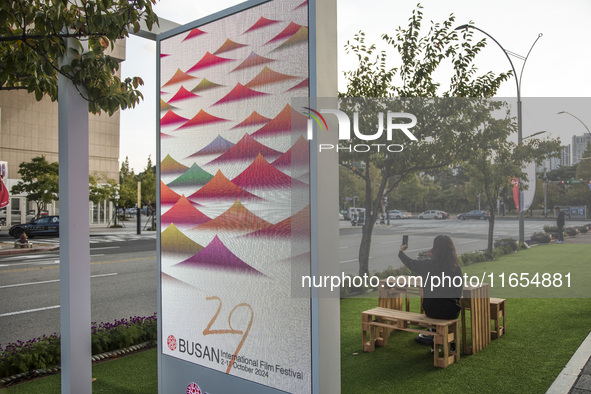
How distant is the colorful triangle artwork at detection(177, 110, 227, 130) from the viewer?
12.3 ft

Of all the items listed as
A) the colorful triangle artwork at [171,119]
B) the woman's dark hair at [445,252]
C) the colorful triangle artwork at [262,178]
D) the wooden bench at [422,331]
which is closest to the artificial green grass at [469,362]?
the wooden bench at [422,331]

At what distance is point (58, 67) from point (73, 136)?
0.57m

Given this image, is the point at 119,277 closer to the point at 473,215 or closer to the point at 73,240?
the point at 473,215

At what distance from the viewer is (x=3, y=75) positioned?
380 centimetres

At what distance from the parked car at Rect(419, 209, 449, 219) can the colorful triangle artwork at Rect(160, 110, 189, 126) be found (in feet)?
15.2

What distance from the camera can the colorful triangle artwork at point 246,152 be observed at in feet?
11.0

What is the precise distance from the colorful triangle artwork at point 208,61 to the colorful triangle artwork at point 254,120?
0.51 metres

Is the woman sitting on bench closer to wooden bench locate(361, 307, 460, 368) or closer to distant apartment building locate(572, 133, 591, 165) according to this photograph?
wooden bench locate(361, 307, 460, 368)

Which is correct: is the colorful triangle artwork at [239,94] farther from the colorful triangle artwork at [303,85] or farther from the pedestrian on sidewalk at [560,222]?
the pedestrian on sidewalk at [560,222]

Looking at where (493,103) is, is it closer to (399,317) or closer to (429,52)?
(429,52)

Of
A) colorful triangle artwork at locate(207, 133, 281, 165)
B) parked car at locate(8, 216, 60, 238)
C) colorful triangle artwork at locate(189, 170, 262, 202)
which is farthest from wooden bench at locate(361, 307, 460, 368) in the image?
parked car at locate(8, 216, 60, 238)

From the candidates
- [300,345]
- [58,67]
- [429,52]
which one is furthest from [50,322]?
[429,52]

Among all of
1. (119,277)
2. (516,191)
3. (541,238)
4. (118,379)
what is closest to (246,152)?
(118,379)

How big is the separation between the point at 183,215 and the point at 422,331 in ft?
10.4
